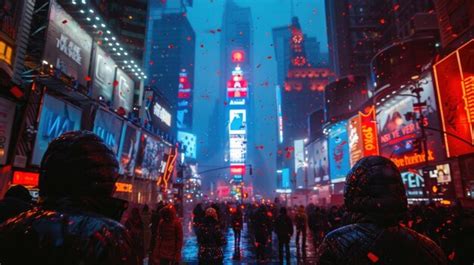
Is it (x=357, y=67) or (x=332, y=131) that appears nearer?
(x=332, y=131)

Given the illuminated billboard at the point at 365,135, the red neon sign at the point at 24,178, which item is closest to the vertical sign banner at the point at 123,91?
the red neon sign at the point at 24,178

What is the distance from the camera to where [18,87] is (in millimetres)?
13859

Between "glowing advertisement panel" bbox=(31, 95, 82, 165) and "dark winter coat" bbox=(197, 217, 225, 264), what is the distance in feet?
36.0

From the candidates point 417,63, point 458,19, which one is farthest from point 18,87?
point 417,63

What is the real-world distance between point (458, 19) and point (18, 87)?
2890cm

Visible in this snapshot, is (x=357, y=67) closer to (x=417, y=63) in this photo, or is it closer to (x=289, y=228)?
(x=417, y=63)

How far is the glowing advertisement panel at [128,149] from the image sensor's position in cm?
2612

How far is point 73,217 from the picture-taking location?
156cm

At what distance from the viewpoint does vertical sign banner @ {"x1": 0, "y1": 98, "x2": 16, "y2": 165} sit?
13.5 m

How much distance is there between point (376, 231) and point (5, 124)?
1623cm

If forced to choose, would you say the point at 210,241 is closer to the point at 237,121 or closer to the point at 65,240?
the point at 65,240

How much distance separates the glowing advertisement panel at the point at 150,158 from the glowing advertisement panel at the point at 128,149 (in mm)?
1150

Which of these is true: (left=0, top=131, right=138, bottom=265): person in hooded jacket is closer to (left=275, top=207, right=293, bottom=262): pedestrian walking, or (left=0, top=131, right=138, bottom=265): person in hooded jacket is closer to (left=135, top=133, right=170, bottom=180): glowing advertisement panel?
(left=275, top=207, right=293, bottom=262): pedestrian walking

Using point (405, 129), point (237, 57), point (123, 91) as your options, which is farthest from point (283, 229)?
point (237, 57)
